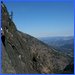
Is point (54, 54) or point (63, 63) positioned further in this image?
point (54, 54)

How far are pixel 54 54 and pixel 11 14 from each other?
96419mm

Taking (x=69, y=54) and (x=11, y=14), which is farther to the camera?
(x=69, y=54)

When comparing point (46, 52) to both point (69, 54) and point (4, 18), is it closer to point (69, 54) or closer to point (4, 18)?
point (69, 54)

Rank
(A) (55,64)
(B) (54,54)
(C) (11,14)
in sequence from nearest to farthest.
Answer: (C) (11,14) < (A) (55,64) < (B) (54,54)

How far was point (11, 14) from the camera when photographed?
56.5 metres

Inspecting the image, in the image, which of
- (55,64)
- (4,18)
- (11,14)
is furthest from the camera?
(55,64)

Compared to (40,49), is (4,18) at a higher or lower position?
higher

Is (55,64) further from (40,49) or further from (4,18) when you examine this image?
(4,18)

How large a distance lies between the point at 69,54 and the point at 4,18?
11495 centimetres

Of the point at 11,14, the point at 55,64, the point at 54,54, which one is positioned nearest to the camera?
the point at 11,14

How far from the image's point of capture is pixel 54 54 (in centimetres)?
15038

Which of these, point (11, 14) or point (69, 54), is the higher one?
point (11, 14)

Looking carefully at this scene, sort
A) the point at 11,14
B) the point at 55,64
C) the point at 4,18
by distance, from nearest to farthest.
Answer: the point at 4,18 < the point at 11,14 < the point at 55,64

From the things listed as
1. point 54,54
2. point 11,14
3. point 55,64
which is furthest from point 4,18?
point 54,54
